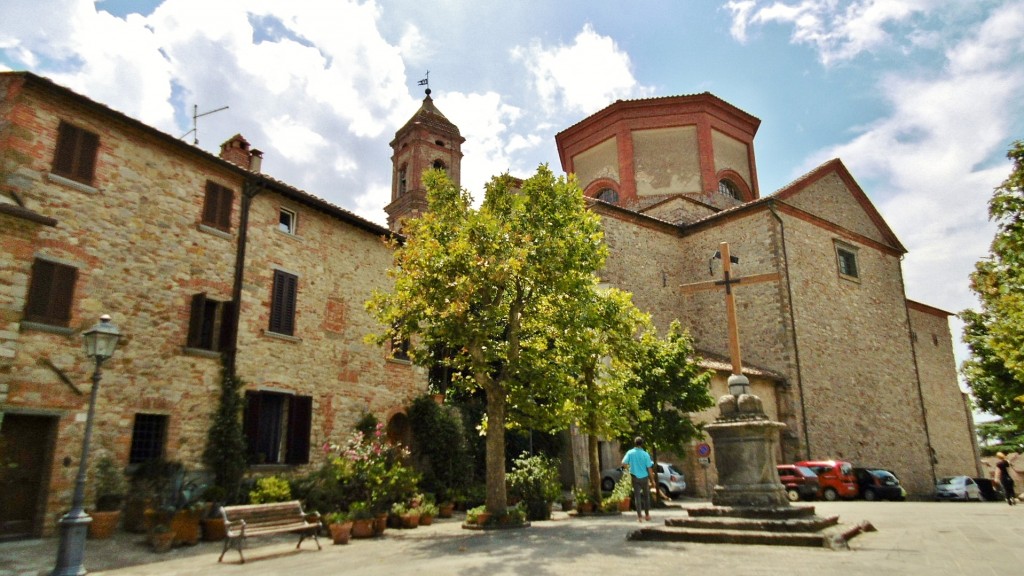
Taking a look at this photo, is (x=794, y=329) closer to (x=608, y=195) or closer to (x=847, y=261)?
(x=847, y=261)

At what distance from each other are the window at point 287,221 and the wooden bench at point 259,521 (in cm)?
751

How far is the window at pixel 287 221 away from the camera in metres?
15.4

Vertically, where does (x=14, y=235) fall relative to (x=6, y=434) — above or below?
above

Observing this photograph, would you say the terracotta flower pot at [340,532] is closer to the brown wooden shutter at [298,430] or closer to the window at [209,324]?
the brown wooden shutter at [298,430]

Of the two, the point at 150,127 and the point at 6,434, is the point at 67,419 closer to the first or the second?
the point at 6,434

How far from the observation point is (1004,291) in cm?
1812

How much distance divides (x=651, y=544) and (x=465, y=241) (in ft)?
21.8

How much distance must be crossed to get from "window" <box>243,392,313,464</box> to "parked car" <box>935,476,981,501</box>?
2509 centimetres

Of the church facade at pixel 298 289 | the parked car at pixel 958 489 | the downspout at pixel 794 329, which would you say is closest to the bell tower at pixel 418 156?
the church facade at pixel 298 289

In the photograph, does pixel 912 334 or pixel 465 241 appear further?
pixel 912 334

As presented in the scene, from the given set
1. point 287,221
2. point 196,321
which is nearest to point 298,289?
point 287,221

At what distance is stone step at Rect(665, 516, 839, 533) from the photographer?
8.36 meters

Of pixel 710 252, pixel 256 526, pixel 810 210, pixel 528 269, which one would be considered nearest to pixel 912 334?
pixel 810 210

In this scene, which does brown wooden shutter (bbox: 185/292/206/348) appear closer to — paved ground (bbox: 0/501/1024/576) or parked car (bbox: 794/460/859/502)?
paved ground (bbox: 0/501/1024/576)
